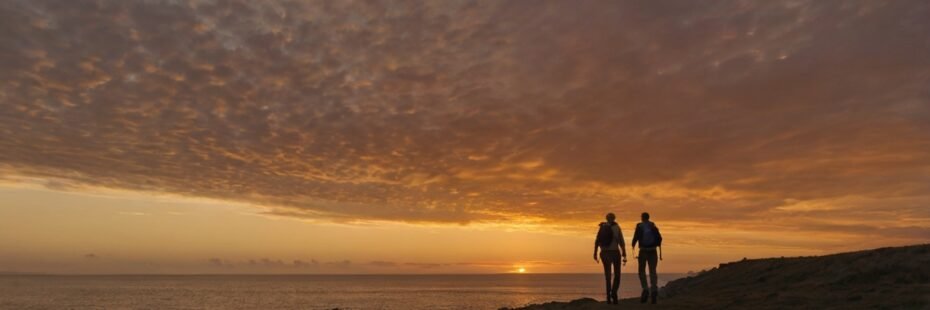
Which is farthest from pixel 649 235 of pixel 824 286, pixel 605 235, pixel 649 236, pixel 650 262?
pixel 824 286

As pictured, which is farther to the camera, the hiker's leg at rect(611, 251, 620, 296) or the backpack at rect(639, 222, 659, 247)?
the hiker's leg at rect(611, 251, 620, 296)

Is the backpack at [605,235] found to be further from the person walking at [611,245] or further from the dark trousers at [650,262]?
the dark trousers at [650,262]

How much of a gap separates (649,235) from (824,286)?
6.15m

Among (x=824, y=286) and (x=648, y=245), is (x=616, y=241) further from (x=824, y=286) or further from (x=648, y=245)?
(x=824, y=286)

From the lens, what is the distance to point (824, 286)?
18.6m

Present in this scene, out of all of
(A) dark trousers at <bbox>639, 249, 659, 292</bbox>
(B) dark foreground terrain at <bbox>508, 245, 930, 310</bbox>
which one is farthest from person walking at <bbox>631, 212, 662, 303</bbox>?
(B) dark foreground terrain at <bbox>508, 245, 930, 310</bbox>

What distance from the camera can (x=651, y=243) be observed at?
677 inches

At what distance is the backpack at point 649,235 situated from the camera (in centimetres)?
1720

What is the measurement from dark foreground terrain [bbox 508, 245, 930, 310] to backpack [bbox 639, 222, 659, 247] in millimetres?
1714

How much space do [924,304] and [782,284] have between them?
326 inches

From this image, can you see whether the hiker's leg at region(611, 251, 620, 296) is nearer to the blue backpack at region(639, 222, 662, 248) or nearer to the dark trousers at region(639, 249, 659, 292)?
the dark trousers at region(639, 249, 659, 292)

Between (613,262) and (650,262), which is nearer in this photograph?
(650,262)

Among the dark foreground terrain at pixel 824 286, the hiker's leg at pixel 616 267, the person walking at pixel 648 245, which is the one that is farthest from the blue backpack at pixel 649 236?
the dark foreground terrain at pixel 824 286

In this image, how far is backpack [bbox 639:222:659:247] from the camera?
17.2m
